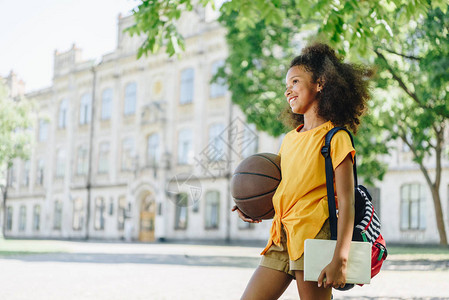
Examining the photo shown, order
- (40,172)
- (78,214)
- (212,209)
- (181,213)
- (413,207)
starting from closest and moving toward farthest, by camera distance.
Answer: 1. (413,207)
2. (212,209)
3. (181,213)
4. (78,214)
5. (40,172)

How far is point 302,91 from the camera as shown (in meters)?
3.49

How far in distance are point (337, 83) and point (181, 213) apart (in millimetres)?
34534

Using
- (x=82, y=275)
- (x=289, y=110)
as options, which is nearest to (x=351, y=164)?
(x=289, y=110)

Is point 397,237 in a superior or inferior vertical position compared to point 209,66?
inferior

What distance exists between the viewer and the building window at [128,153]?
4197 cm

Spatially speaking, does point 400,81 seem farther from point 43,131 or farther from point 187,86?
Answer: point 43,131

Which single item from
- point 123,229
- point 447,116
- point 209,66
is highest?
point 209,66

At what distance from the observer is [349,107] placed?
348cm

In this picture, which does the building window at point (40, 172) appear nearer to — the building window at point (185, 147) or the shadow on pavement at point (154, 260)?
the building window at point (185, 147)

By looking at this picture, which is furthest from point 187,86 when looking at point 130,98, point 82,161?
point 82,161

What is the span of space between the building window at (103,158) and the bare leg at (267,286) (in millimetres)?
41365

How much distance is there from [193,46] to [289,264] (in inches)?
1405

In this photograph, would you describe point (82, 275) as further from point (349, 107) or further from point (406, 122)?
point (406, 122)

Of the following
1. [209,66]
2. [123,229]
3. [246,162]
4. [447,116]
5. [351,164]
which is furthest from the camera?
[123,229]
